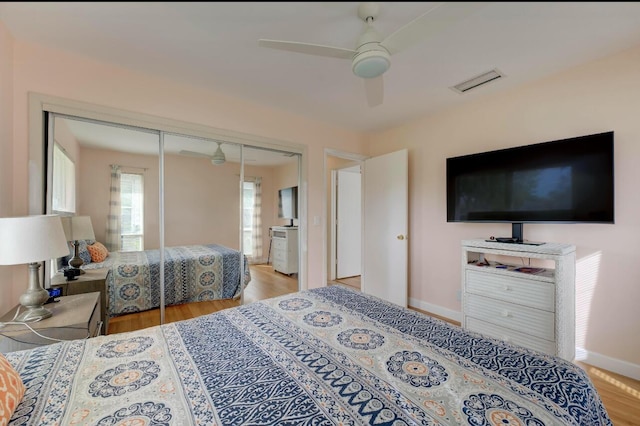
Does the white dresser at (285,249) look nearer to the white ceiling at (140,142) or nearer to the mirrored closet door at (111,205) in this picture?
the white ceiling at (140,142)

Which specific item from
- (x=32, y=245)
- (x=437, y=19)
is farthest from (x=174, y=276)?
(x=437, y=19)

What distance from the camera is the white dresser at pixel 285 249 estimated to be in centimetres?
313

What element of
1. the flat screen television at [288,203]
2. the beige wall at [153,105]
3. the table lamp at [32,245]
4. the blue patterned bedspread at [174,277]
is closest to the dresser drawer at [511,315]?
the beige wall at [153,105]

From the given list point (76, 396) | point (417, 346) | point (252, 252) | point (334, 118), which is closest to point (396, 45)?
point (417, 346)

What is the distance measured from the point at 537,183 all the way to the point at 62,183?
3579 mm

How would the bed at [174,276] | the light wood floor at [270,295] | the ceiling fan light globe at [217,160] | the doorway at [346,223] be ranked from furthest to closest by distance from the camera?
1. the doorway at [346,223]
2. the ceiling fan light globe at [217,160]
3. the bed at [174,276]
4. the light wood floor at [270,295]

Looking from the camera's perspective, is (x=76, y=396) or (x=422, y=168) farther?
(x=422, y=168)

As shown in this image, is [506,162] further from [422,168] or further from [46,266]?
[46,266]

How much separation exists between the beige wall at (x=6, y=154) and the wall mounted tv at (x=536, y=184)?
335 cm

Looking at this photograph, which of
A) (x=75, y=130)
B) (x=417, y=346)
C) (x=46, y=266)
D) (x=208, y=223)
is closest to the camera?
(x=417, y=346)

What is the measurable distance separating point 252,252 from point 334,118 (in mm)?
1788

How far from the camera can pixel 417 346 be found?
3.91 ft

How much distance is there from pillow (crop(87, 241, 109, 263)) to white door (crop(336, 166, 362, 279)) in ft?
10.5

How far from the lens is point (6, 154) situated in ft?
5.52
